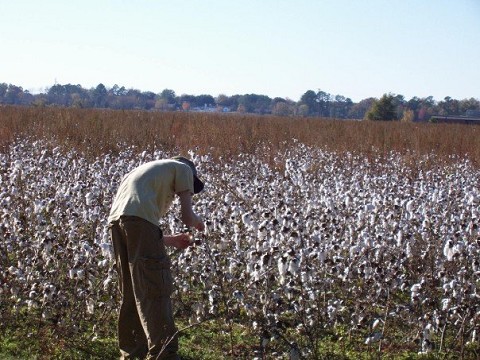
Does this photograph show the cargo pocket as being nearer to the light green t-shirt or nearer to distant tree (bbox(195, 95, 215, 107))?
the light green t-shirt

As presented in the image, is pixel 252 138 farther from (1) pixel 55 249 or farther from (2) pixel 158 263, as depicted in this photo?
(2) pixel 158 263

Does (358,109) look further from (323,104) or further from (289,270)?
(289,270)

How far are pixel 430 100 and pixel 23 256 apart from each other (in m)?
71.7

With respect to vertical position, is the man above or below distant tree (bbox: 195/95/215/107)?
below

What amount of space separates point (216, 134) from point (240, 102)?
5381 centimetres

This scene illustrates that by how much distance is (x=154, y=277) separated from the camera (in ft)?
15.2

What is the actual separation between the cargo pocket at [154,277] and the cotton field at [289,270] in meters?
0.68

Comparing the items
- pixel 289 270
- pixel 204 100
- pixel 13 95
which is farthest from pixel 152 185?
pixel 204 100

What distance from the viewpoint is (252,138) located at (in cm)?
2034

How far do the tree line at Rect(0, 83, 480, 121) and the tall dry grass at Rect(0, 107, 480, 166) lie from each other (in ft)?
124

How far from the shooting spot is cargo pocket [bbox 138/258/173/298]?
15.1ft

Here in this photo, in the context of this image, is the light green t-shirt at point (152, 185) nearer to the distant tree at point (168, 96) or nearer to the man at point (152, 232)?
the man at point (152, 232)

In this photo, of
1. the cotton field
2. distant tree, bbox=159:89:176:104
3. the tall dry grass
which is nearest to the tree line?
distant tree, bbox=159:89:176:104

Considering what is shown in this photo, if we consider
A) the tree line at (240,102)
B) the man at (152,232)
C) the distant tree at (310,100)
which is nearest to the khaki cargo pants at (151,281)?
the man at (152,232)
